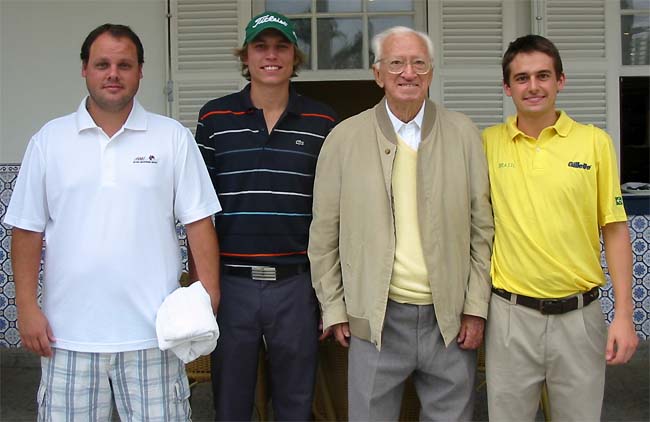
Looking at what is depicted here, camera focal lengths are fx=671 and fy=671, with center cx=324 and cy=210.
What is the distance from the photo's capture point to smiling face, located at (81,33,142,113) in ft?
6.52

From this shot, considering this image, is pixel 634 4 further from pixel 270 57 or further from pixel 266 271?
pixel 266 271

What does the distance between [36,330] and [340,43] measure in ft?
9.32

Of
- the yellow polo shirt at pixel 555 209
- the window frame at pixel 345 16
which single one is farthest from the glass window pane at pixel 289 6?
the yellow polo shirt at pixel 555 209

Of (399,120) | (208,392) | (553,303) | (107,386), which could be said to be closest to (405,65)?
(399,120)

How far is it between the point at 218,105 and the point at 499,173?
995mm

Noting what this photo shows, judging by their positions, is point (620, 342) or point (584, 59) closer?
point (620, 342)

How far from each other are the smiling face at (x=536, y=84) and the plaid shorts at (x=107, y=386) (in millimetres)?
1323

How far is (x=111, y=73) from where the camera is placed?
6.52 ft

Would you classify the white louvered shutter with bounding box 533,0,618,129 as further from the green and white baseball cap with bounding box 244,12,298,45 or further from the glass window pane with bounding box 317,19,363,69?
the green and white baseball cap with bounding box 244,12,298,45

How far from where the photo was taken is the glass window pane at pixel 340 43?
13.9ft

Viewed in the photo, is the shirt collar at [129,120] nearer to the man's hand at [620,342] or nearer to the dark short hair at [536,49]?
the dark short hair at [536,49]

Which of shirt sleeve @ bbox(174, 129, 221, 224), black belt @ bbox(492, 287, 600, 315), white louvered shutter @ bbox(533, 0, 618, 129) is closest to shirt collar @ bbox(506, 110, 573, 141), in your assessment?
black belt @ bbox(492, 287, 600, 315)

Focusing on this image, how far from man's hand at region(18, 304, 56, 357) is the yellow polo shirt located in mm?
1352

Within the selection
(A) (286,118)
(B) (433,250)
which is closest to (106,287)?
(A) (286,118)
